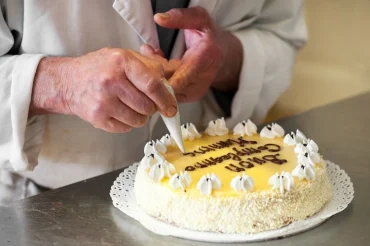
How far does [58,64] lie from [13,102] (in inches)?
4.0

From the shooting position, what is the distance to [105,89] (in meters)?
1.00

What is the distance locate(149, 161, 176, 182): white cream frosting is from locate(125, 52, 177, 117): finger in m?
0.10

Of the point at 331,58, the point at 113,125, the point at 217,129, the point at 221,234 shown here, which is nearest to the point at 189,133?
the point at 217,129

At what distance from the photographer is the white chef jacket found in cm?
110

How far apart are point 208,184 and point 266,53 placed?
21.8 inches

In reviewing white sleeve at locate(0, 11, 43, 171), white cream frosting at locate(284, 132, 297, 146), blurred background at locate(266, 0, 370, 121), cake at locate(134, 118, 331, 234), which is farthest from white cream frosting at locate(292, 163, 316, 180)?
blurred background at locate(266, 0, 370, 121)

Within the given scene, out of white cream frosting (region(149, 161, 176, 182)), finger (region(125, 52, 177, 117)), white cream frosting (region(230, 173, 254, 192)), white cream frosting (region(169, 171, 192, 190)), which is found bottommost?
white cream frosting (region(149, 161, 176, 182))

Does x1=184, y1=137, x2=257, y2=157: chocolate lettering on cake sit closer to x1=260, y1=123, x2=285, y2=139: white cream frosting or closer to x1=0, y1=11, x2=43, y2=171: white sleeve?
x1=260, y1=123, x2=285, y2=139: white cream frosting

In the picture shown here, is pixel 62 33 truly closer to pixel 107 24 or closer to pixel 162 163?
pixel 107 24

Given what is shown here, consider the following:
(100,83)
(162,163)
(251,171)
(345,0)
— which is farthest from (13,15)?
(345,0)

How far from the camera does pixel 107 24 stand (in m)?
1.21

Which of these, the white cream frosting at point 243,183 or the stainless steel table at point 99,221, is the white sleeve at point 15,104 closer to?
the stainless steel table at point 99,221

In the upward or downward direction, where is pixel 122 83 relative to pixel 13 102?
upward

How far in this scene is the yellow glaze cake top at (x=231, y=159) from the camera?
975 millimetres
